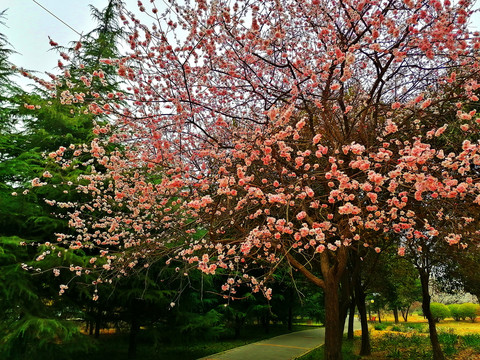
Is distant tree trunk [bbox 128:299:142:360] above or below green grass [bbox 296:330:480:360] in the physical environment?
above

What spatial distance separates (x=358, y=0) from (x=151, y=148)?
4.37 meters

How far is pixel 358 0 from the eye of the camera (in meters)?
4.31

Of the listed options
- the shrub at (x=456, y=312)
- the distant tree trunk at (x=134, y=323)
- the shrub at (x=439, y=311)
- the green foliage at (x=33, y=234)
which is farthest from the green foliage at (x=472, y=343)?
the shrub at (x=456, y=312)

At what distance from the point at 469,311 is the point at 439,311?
2861mm

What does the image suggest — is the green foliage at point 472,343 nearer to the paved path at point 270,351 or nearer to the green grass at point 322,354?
the green grass at point 322,354

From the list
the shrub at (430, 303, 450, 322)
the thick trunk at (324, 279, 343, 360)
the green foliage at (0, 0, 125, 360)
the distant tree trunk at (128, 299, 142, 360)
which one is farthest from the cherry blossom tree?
the shrub at (430, 303, 450, 322)

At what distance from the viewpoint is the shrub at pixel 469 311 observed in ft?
96.9

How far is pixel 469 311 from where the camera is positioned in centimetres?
2950

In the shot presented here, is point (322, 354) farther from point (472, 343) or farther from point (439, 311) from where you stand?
point (439, 311)

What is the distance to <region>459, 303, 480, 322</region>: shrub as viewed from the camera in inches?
1163

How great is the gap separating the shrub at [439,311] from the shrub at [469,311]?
120cm

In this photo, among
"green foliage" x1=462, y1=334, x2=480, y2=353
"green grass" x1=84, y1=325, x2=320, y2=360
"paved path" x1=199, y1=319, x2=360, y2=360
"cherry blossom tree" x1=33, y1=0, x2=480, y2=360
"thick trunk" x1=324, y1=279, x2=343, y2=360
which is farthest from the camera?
"green foliage" x1=462, y1=334, x2=480, y2=353

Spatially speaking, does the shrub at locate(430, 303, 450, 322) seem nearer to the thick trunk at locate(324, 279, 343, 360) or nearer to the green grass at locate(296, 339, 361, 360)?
the green grass at locate(296, 339, 361, 360)

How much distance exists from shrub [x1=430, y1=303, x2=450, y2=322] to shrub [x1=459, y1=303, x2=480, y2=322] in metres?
1.20
